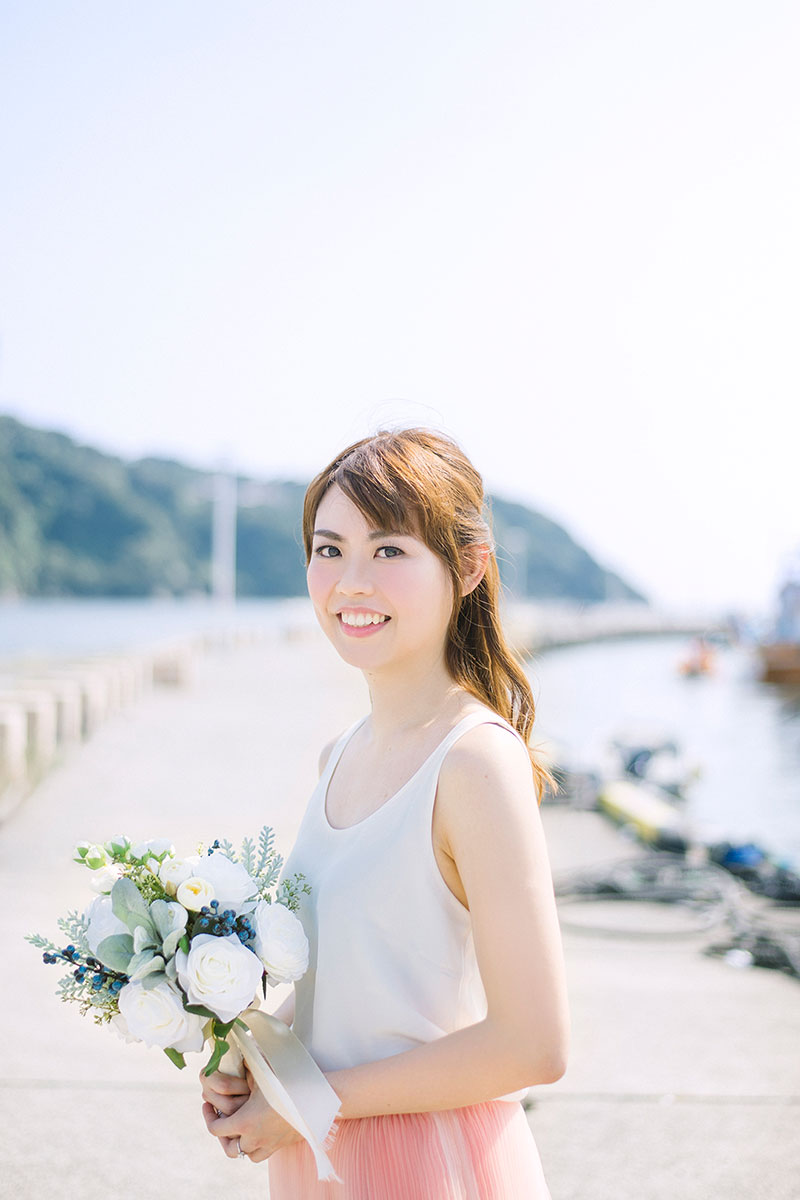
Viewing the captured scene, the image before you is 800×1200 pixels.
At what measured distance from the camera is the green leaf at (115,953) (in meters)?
1.70

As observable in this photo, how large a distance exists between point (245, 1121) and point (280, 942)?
30 centimetres

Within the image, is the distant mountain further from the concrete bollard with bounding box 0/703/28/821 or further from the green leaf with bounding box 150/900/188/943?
the green leaf with bounding box 150/900/188/943

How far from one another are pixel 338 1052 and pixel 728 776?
2743cm

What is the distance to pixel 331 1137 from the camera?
5.80 feet

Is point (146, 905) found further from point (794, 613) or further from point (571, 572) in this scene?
point (571, 572)

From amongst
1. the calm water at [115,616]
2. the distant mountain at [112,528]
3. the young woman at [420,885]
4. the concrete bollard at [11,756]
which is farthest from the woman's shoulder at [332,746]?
the distant mountain at [112,528]

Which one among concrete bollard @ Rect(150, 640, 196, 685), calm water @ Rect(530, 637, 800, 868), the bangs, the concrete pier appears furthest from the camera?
concrete bollard @ Rect(150, 640, 196, 685)

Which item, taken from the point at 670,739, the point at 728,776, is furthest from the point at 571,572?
the point at 670,739

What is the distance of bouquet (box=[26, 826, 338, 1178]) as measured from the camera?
1.66 meters

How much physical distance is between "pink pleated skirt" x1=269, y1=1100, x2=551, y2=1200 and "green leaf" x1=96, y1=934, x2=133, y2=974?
0.46 meters

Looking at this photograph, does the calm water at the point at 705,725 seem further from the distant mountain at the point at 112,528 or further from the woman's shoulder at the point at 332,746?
the distant mountain at the point at 112,528

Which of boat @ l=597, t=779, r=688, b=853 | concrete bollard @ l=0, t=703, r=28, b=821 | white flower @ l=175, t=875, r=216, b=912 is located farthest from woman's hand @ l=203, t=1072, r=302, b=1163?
concrete bollard @ l=0, t=703, r=28, b=821

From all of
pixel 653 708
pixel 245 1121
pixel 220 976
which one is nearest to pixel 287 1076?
pixel 245 1121

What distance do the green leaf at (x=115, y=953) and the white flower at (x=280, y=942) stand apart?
0.20 metres
